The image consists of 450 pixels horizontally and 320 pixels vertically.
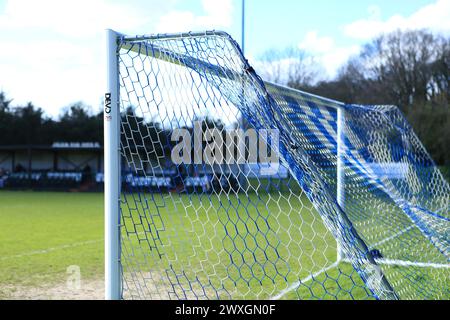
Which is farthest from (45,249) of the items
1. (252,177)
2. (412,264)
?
(412,264)

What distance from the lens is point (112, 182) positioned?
9.28ft

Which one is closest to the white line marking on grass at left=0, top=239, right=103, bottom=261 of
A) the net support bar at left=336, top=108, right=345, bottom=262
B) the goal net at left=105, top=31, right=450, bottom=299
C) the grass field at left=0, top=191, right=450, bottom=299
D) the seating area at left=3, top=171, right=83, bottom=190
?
the grass field at left=0, top=191, right=450, bottom=299

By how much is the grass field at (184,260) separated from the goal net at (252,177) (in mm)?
41

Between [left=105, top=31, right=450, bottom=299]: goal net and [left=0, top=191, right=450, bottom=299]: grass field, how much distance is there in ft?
0.13

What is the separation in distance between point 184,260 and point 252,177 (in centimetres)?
225

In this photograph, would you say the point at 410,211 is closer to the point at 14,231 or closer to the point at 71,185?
the point at 14,231

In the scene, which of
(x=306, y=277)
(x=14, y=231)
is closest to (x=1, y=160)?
(x=14, y=231)

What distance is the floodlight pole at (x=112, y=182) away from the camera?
2.82 meters

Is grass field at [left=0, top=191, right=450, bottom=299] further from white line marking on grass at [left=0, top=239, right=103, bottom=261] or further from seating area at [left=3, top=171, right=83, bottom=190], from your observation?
seating area at [left=3, top=171, right=83, bottom=190]

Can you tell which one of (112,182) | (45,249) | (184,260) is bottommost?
(45,249)

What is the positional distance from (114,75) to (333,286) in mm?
3385

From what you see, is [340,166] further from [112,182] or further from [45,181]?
[45,181]

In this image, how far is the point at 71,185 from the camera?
1032 inches

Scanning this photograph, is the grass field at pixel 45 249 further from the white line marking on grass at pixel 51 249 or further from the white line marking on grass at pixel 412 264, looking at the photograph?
the white line marking on grass at pixel 412 264
